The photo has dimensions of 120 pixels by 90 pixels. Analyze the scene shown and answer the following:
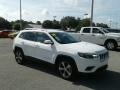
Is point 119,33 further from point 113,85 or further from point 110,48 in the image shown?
point 113,85

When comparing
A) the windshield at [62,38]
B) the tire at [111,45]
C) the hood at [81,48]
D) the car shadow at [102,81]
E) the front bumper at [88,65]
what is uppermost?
the windshield at [62,38]

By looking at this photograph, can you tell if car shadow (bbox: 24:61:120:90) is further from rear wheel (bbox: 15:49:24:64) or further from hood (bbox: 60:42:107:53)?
rear wheel (bbox: 15:49:24:64)

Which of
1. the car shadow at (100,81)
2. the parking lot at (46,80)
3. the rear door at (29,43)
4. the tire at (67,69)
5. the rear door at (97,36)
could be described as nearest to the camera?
the parking lot at (46,80)

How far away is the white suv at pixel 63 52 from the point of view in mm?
7387

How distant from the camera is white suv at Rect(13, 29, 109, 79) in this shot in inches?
291

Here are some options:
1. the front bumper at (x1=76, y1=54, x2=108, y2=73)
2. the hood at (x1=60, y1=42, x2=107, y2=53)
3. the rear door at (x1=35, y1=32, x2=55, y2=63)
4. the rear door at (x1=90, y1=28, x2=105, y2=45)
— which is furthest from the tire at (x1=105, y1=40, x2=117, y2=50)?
the front bumper at (x1=76, y1=54, x2=108, y2=73)

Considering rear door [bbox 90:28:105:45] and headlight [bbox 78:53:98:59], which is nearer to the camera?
headlight [bbox 78:53:98:59]

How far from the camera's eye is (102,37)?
1797 centimetres

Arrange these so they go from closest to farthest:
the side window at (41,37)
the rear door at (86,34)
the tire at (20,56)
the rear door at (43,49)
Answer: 1. the rear door at (43,49)
2. the side window at (41,37)
3. the tire at (20,56)
4. the rear door at (86,34)

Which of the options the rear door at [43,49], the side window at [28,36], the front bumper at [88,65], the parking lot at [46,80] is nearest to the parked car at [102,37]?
the parking lot at [46,80]

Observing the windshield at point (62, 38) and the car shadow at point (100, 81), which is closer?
the car shadow at point (100, 81)

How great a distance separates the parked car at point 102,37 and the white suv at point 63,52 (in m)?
8.97

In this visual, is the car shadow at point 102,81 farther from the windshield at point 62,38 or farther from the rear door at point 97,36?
the rear door at point 97,36

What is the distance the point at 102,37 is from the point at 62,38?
9.75 m
